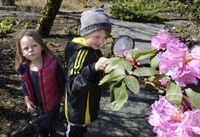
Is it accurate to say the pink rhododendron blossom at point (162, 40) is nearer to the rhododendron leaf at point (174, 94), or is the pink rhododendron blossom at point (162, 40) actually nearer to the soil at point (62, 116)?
the rhododendron leaf at point (174, 94)

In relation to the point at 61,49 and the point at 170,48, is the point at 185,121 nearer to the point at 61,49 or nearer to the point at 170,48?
the point at 170,48

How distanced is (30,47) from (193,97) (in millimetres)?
2020

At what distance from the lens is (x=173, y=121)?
4.51 feet

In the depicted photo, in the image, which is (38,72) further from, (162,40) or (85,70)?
(162,40)

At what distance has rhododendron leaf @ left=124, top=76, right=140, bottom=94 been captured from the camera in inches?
57.5

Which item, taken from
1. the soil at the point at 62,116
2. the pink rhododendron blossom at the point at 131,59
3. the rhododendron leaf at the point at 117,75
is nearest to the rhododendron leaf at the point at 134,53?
the pink rhododendron blossom at the point at 131,59

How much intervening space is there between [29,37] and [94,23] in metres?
0.78

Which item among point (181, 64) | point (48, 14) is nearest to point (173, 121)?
point (181, 64)

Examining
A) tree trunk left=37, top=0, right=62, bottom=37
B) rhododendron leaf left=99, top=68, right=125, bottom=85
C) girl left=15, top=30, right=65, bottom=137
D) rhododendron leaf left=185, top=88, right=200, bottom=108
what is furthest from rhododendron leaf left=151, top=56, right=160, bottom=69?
tree trunk left=37, top=0, right=62, bottom=37

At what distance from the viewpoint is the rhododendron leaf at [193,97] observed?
50.1 inches

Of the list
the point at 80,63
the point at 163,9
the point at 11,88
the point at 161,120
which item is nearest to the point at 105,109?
the point at 11,88

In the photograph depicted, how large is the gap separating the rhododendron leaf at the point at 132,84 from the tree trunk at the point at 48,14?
6373 mm

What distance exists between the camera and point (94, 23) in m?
2.52

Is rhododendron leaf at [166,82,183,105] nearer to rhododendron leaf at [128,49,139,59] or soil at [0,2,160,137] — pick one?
rhododendron leaf at [128,49,139,59]
